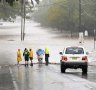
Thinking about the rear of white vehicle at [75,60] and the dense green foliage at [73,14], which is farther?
the dense green foliage at [73,14]

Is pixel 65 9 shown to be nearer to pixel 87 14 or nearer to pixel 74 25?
pixel 74 25

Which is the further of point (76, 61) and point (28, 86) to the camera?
point (76, 61)

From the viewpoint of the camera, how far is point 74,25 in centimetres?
11738

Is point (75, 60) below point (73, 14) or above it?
below

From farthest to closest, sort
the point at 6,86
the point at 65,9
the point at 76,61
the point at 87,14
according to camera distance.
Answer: the point at 65,9, the point at 87,14, the point at 76,61, the point at 6,86

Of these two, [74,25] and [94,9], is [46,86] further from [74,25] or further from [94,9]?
[74,25]

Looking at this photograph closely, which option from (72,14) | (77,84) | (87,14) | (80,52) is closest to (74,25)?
(72,14)

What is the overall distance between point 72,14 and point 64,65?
290 ft

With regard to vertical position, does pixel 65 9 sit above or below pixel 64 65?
above

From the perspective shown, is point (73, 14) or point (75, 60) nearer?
point (75, 60)

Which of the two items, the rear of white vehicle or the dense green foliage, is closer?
the rear of white vehicle

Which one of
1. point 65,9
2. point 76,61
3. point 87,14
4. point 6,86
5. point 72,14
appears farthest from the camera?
point 65,9

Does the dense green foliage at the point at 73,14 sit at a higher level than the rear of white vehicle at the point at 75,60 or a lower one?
higher

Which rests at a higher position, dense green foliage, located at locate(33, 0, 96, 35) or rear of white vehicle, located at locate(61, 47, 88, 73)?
dense green foliage, located at locate(33, 0, 96, 35)
